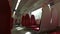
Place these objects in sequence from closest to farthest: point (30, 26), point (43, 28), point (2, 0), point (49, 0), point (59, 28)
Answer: point (2, 0) < point (59, 28) < point (43, 28) < point (49, 0) < point (30, 26)

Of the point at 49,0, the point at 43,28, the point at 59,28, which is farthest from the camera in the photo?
the point at 49,0

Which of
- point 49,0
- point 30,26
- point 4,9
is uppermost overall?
point 49,0

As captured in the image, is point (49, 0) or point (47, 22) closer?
point (47, 22)

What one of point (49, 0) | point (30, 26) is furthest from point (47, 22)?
point (30, 26)

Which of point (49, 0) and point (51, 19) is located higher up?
point (49, 0)

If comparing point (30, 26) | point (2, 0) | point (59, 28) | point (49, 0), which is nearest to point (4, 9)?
point (2, 0)

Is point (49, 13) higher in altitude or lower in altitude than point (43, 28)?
higher

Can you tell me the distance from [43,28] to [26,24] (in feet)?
2.17

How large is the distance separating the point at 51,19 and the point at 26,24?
2.33ft

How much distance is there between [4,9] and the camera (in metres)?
0.51

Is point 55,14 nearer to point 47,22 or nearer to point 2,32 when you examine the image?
point 47,22

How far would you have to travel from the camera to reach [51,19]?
1099mm

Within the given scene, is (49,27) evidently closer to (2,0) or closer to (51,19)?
(51,19)

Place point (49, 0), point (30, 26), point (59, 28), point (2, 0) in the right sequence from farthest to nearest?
point (30, 26), point (49, 0), point (59, 28), point (2, 0)
